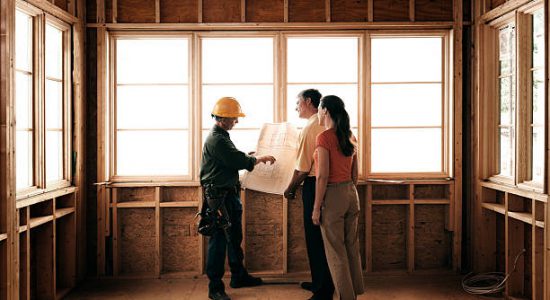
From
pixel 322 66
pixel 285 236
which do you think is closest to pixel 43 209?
pixel 285 236

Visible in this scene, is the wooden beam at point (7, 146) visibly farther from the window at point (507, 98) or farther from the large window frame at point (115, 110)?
the window at point (507, 98)

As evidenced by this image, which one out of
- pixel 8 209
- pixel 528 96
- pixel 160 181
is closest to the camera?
pixel 8 209

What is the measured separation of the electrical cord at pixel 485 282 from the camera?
481 centimetres

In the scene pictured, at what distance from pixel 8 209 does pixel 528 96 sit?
4.04 meters

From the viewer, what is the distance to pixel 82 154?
5.35m

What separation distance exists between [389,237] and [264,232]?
1236 mm

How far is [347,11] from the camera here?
5.47 m

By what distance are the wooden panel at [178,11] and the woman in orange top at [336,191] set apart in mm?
2028

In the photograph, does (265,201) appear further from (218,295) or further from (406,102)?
(406,102)

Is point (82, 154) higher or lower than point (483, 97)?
lower

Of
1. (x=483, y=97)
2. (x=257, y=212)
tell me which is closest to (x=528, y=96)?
(x=483, y=97)

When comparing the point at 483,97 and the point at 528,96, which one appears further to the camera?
the point at 483,97

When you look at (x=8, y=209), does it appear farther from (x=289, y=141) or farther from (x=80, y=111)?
(x=289, y=141)

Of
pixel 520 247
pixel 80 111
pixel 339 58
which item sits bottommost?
pixel 520 247
